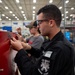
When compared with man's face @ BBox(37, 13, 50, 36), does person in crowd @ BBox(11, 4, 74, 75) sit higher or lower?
lower

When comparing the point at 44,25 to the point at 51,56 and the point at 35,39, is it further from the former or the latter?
the point at 35,39

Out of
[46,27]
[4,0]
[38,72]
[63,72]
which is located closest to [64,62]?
[63,72]

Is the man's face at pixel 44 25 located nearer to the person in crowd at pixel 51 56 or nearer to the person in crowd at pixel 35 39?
the person in crowd at pixel 51 56

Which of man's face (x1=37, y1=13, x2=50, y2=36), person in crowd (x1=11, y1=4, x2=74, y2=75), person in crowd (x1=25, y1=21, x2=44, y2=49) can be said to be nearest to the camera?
person in crowd (x1=11, y1=4, x2=74, y2=75)

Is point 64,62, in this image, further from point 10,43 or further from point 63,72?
point 10,43

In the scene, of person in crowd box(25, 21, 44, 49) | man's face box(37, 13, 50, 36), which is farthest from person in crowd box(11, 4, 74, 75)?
person in crowd box(25, 21, 44, 49)

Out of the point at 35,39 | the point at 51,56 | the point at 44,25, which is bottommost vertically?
the point at 35,39

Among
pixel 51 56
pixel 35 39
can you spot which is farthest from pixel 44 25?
pixel 35 39

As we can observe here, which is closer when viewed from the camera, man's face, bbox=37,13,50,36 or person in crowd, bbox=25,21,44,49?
man's face, bbox=37,13,50,36

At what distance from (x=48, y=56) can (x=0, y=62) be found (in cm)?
36

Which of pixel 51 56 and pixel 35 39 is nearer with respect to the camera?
pixel 51 56

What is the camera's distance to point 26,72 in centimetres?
129

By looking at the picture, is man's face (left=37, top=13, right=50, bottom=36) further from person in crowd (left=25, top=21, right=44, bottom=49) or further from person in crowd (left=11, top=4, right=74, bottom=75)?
person in crowd (left=25, top=21, right=44, bottom=49)

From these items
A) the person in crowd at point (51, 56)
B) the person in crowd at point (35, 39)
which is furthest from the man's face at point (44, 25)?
the person in crowd at point (35, 39)
